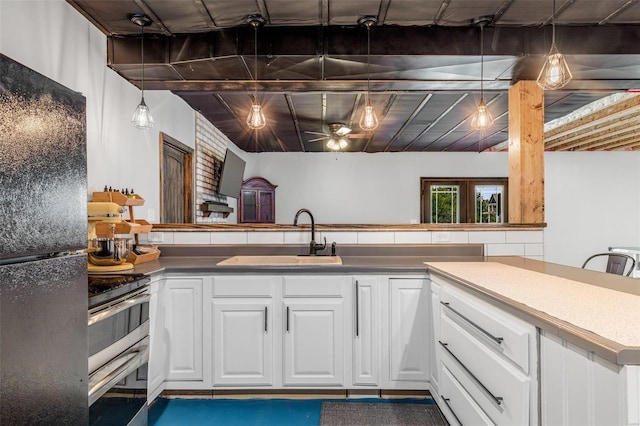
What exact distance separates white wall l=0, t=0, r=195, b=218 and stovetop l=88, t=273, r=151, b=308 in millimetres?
829

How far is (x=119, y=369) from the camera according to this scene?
61.9 inches

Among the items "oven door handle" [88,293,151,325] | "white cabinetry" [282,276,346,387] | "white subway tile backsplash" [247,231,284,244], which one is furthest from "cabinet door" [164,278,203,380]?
"white subway tile backsplash" [247,231,284,244]

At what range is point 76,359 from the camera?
114 centimetres

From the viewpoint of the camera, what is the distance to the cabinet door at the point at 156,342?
2066 millimetres

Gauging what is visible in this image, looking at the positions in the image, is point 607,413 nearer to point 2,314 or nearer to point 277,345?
point 2,314

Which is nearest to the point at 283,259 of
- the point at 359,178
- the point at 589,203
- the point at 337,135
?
the point at 337,135

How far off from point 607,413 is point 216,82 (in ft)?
9.64

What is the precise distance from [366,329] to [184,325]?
1.05 m

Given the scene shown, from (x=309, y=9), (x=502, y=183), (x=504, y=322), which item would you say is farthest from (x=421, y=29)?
(x=502, y=183)

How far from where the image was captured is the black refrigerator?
888 mm

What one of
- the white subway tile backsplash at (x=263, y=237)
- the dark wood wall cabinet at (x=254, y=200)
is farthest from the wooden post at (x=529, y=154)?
the dark wood wall cabinet at (x=254, y=200)

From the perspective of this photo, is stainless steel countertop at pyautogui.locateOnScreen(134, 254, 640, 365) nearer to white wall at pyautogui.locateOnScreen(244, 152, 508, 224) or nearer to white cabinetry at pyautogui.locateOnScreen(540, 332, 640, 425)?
white cabinetry at pyautogui.locateOnScreen(540, 332, 640, 425)

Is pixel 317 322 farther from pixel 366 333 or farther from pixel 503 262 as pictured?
pixel 503 262

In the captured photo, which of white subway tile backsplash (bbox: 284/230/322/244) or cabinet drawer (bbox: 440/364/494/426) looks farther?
white subway tile backsplash (bbox: 284/230/322/244)
